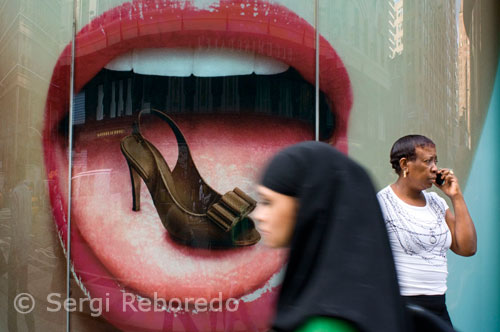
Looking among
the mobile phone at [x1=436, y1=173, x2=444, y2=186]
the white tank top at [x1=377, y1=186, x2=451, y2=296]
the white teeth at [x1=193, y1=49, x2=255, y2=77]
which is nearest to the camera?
the white tank top at [x1=377, y1=186, x2=451, y2=296]

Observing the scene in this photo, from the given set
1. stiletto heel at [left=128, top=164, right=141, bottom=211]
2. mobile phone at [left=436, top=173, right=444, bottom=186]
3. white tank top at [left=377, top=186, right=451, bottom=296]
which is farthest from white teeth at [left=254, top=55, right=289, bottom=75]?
white tank top at [left=377, top=186, right=451, bottom=296]

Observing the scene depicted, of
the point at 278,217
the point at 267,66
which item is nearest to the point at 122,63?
the point at 267,66

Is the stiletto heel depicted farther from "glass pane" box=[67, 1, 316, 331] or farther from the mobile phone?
the mobile phone

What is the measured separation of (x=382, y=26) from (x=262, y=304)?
2.37 metres

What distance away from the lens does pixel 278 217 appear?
984mm

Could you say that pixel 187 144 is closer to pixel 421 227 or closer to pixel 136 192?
pixel 136 192

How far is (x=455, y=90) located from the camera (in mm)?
3742

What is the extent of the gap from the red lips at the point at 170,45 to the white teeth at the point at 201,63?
0.05 metres

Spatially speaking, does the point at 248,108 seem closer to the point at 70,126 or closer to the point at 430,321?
the point at 70,126

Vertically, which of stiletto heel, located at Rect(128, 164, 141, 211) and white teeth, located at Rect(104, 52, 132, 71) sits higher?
white teeth, located at Rect(104, 52, 132, 71)

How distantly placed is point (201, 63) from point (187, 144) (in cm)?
62

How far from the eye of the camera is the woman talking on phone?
2012 mm

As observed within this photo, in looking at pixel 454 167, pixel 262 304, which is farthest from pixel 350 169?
pixel 454 167

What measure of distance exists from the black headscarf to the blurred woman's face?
2 centimetres
